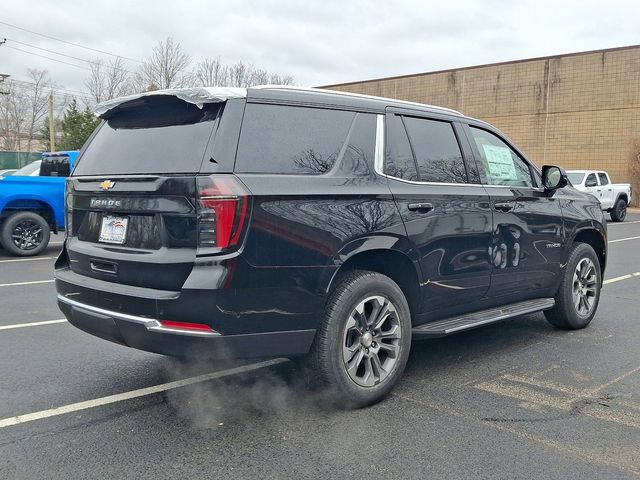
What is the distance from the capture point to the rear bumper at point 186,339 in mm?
3141

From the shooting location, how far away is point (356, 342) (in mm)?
3736

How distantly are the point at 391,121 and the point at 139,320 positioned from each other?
2168 millimetres

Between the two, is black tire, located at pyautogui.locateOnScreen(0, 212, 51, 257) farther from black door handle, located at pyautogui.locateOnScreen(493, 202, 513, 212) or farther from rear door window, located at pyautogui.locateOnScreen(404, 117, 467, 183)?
black door handle, located at pyautogui.locateOnScreen(493, 202, 513, 212)

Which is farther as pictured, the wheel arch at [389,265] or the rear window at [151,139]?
the wheel arch at [389,265]

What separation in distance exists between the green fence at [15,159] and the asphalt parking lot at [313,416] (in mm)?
33129

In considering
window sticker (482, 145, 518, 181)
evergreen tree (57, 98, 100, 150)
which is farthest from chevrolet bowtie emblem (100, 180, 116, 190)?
evergreen tree (57, 98, 100, 150)

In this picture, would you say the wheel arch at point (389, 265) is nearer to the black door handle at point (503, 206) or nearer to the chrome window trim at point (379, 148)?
the chrome window trim at point (379, 148)

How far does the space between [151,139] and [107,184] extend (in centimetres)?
38

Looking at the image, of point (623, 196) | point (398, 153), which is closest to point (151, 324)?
point (398, 153)

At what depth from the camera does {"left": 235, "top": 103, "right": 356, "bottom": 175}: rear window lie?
3.34 m

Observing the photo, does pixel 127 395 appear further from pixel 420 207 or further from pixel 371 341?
pixel 420 207

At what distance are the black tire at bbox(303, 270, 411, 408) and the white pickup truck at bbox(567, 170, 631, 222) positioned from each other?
60.1 feet

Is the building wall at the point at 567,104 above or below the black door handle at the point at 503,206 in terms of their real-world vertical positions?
above

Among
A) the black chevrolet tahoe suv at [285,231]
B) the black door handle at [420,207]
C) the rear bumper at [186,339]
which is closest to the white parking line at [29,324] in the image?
the black chevrolet tahoe suv at [285,231]
